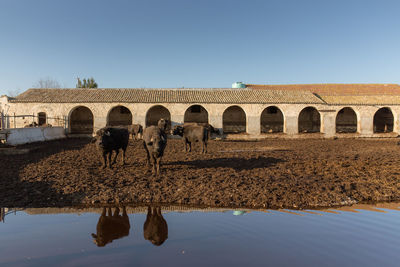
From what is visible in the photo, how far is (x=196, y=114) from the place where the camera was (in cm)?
2973

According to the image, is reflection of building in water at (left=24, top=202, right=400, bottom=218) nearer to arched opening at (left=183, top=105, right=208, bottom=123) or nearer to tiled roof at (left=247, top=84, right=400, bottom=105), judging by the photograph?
tiled roof at (left=247, top=84, right=400, bottom=105)

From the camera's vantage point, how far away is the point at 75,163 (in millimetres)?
10078

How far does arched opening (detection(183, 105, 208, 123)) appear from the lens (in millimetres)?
29719

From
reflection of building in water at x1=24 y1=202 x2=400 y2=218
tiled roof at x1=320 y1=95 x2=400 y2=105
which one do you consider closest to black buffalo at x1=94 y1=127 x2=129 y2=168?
reflection of building in water at x1=24 y1=202 x2=400 y2=218

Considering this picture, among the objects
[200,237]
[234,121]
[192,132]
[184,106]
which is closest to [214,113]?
[184,106]

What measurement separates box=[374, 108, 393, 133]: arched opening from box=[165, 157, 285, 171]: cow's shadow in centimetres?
2649

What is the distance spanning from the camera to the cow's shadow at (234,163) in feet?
31.8

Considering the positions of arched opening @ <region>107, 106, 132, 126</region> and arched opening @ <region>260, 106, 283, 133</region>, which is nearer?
arched opening @ <region>107, 106, 132, 126</region>

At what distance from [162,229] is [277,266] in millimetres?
2183

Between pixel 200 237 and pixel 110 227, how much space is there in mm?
1776

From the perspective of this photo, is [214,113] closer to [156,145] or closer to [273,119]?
[273,119]

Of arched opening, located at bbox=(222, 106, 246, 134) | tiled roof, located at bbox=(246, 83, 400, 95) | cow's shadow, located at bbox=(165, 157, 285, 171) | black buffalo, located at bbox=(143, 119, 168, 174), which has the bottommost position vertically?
cow's shadow, located at bbox=(165, 157, 285, 171)

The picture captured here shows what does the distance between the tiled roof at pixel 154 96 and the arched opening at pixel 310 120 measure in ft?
11.0

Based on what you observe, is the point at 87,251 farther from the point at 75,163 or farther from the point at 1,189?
the point at 75,163
